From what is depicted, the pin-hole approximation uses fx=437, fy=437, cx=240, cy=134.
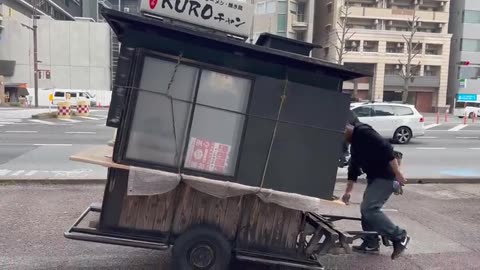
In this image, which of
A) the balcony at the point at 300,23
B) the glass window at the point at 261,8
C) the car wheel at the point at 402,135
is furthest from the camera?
the balcony at the point at 300,23

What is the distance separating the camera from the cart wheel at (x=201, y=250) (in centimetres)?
404

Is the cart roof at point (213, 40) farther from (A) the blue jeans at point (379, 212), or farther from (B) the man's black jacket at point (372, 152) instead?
(A) the blue jeans at point (379, 212)

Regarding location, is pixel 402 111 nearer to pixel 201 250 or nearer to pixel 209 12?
pixel 209 12

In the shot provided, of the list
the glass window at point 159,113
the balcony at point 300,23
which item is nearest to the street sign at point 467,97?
the balcony at point 300,23

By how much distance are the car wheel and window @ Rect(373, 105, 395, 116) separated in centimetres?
71

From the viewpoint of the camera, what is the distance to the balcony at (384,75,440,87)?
57594 mm

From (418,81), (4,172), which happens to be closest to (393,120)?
(4,172)

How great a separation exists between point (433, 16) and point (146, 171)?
62.1 meters

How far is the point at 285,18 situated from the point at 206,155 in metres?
52.9

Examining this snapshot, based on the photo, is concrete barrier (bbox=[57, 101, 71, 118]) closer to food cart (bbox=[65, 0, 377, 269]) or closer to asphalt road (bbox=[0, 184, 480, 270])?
asphalt road (bbox=[0, 184, 480, 270])

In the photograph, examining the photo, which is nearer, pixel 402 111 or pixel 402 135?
pixel 402 135

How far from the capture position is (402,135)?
55.6 ft

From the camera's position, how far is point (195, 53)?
394 cm

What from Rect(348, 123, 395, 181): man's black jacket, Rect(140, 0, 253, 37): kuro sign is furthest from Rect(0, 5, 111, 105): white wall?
Rect(140, 0, 253, 37): kuro sign
